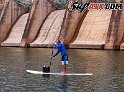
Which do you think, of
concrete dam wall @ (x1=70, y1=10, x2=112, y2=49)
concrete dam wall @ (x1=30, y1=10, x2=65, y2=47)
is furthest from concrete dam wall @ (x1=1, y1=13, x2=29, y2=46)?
concrete dam wall @ (x1=70, y1=10, x2=112, y2=49)

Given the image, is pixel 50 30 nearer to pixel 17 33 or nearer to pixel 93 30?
pixel 17 33

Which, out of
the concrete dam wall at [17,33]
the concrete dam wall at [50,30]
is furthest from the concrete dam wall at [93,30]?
the concrete dam wall at [17,33]

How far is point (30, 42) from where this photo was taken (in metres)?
68.2

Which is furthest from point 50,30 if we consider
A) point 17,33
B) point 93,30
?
point 93,30

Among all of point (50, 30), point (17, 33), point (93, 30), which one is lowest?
point (17, 33)

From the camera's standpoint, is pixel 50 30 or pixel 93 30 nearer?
pixel 93 30

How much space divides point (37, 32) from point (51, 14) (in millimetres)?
5451

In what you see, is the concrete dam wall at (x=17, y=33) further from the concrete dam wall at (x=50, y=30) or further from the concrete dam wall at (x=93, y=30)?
the concrete dam wall at (x=93, y=30)

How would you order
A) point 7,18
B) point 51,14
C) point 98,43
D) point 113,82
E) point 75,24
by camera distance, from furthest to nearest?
1. point 7,18
2. point 51,14
3. point 75,24
4. point 98,43
5. point 113,82

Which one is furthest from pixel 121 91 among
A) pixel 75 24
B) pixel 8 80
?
pixel 75 24

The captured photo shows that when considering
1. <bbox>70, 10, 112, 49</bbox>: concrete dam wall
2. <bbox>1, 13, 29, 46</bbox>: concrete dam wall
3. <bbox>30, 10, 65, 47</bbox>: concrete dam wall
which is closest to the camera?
<bbox>70, 10, 112, 49</bbox>: concrete dam wall

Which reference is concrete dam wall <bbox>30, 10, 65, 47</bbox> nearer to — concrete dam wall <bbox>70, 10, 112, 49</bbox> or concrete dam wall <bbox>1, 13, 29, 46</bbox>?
concrete dam wall <bbox>1, 13, 29, 46</bbox>

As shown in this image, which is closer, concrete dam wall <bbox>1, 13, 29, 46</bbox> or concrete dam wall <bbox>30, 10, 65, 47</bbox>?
concrete dam wall <bbox>30, 10, 65, 47</bbox>

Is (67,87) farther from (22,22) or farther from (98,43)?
(22,22)
